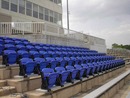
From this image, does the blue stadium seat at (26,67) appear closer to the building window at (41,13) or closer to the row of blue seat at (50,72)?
the row of blue seat at (50,72)

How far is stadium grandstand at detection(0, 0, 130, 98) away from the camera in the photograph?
21.3 feet

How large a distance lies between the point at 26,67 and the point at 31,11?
14.7 metres

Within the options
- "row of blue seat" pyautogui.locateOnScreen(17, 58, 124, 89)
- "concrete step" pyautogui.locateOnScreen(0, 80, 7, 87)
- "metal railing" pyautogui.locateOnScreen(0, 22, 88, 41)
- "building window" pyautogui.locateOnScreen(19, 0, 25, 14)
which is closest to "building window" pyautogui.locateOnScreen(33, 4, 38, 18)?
"building window" pyautogui.locateOnScreen(19, 0, 25, 14)

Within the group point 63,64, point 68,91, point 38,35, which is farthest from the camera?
point 38,35

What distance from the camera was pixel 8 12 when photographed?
703 inches

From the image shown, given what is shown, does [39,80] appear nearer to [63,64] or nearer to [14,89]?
[14,89]

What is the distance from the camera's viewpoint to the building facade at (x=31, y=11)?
17.7m

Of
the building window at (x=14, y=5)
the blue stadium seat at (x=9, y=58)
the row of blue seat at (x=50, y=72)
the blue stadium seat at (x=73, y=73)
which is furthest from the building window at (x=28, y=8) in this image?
the blue stadium seat at (x=73, y=73)

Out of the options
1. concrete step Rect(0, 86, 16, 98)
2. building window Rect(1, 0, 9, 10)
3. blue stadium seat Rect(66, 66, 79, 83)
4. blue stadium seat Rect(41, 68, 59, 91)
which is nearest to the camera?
concrete step Rect(0, 86, 16, 98)

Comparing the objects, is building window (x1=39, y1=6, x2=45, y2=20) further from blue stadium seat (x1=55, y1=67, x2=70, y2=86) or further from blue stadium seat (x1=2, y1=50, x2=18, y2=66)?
blue stadium seat (x1=55, y1=67, x2=70, y2=86)

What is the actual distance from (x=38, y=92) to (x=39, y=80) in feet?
3.20

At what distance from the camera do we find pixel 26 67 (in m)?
7.09

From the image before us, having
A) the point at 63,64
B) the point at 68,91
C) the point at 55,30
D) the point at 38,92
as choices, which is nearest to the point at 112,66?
the point at 55,30

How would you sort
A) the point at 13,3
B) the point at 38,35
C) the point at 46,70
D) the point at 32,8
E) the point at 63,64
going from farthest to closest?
the point at 32,8 < the point at 13,3 < the point at 38,35 < the point at 63,64 < the point at 46,70
